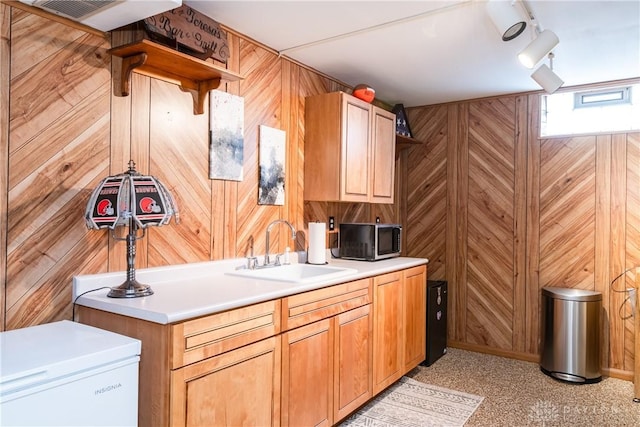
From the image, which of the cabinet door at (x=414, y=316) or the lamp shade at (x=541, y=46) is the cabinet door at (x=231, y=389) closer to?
the cabinet door at (x=414, y=316)

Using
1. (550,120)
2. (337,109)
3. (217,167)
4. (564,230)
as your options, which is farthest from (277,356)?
(550,120)

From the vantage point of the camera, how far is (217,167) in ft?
8.48

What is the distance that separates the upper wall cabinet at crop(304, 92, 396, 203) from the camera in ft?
10.4

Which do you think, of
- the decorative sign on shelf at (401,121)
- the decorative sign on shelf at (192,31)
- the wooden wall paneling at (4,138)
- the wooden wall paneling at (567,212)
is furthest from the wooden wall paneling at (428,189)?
the wooden wall paneling at (4,138)

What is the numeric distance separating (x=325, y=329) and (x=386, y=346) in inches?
31.8

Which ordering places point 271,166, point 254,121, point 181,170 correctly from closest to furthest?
point 181,170 < point 254,121 < point 271,166

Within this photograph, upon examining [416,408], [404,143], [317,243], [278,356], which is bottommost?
[416,408]

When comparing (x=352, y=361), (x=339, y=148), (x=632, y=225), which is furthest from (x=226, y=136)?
(x=632, y=225)

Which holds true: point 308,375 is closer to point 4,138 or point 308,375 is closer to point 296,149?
point 296,149

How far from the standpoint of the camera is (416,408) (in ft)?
9.57

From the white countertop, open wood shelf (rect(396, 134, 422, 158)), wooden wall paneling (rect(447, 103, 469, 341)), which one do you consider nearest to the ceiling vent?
the white countertop

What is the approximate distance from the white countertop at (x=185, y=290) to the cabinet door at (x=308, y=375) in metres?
0.25

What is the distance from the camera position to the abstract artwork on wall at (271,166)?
9.53 feet

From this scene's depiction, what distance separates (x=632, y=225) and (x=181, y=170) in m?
3.45
